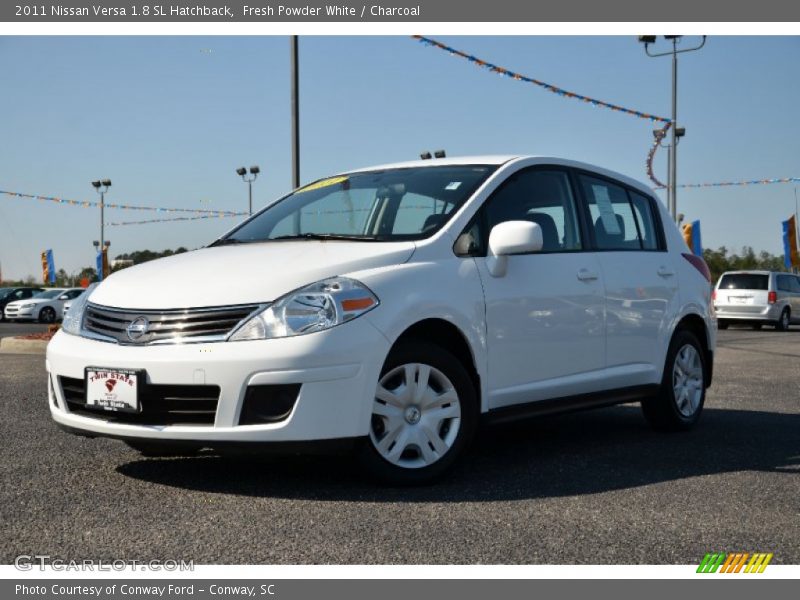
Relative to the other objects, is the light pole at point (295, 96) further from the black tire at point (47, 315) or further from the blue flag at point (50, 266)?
the blue flag at point (50, 266)

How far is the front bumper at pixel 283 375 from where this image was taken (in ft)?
15.4

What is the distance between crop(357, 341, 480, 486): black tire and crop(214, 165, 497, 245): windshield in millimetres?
Answer: 681

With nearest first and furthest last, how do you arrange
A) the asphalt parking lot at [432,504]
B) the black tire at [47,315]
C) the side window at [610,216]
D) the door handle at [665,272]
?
1. the asphalt parking lot at [432,504]
2. the side window at [610,216]
3. the door handle at [665,272]
4. the black tire at [47,315]

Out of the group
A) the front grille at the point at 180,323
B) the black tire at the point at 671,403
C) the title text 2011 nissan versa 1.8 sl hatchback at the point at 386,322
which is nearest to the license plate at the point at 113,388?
the title text 2011 nissan versa 1.8 sl hatchback at the point at 386,322

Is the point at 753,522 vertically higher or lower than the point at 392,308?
lower

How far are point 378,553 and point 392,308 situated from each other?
1.44 meters

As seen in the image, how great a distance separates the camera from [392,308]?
197 inches

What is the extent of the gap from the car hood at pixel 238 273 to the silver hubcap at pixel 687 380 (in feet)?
9.16

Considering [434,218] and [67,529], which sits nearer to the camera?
[67,529]

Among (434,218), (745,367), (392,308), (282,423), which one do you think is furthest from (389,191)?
(745,367)

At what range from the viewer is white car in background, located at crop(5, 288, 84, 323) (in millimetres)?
36688
